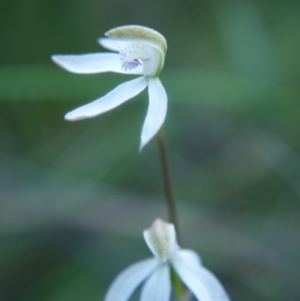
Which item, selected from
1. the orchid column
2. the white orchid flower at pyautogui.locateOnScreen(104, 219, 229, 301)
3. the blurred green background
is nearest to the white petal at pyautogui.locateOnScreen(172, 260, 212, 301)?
the white orchid flower at pyautogui.locateOnScreen(104, 219, 229, 301)

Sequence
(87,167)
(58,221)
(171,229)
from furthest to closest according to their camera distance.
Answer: (87,167)
(58,221)
(171,229)

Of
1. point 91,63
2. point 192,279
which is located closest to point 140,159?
point 91,63

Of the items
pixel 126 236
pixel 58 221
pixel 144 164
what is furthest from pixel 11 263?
pixel 144 164

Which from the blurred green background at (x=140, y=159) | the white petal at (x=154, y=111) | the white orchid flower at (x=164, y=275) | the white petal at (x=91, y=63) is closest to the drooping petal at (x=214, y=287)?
the white orchid flower at (x=164, y=275)

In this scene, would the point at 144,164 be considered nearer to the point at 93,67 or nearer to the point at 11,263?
the point at 11,263

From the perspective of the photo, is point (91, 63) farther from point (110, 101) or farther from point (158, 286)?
point (158, 286)
